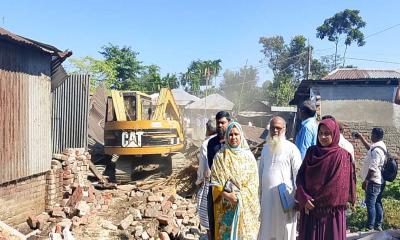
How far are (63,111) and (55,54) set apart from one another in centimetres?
214

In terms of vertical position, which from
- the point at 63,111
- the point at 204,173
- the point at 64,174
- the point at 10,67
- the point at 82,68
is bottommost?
the point at 64,174

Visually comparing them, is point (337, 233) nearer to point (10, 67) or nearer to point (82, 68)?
point (10, 67)

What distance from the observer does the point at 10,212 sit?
6.96m

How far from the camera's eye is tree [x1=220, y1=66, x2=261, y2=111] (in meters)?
52.8

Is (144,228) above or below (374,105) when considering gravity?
below

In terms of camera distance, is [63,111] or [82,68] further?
[82,68]

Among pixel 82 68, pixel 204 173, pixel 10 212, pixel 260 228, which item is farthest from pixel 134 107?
pixel 82 68

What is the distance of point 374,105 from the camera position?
532 inches

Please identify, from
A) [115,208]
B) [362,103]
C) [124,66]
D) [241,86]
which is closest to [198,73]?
[241,86]

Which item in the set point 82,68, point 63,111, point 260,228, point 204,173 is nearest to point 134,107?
point 63,111

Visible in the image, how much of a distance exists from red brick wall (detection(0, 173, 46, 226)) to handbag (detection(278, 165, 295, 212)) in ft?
15.6

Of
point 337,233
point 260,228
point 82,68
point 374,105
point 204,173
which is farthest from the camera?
point 82,68

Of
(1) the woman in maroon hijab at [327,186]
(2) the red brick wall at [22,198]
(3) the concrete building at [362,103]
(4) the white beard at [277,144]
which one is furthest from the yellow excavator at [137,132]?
(1) the woman in maroon hijab at [327,186]

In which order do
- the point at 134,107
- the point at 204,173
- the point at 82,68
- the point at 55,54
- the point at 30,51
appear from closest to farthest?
1. the point at 204,173
2. the point at 30,51
3. the point at 55,54
4. the point at 134,107
5. the point at 82,68
